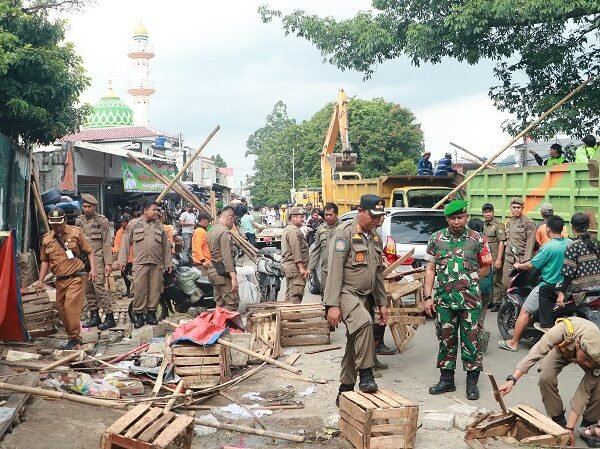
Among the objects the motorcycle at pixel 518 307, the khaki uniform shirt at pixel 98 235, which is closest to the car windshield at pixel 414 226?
the motorcycle at pixel 518 307

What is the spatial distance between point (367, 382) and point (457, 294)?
1337mm

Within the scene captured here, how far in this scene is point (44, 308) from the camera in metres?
9.76

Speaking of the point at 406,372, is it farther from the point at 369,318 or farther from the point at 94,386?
the point at 94,386

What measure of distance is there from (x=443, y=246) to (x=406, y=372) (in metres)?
1.73

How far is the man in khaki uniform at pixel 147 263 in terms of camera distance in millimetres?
10016

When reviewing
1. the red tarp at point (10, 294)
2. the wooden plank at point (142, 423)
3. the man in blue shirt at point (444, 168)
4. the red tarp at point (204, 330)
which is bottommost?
the wooden plank at point (142, 423)

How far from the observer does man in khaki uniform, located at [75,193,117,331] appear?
10430mm

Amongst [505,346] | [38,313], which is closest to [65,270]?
[38,313]

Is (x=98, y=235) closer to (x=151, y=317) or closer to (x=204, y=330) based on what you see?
(x=151, y=317)

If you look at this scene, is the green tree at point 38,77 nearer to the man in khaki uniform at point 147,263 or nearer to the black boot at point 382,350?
the man in khaki uniform at point 147,263

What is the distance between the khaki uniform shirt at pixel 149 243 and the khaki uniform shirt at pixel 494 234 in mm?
4951

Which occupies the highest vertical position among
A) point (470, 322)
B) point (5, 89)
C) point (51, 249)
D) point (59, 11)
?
point (59, 11)

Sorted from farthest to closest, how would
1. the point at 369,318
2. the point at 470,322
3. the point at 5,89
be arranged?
the point at 5,89 < the point at 470,322 < the point at 369,318

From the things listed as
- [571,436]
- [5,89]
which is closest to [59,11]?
[5,89]
